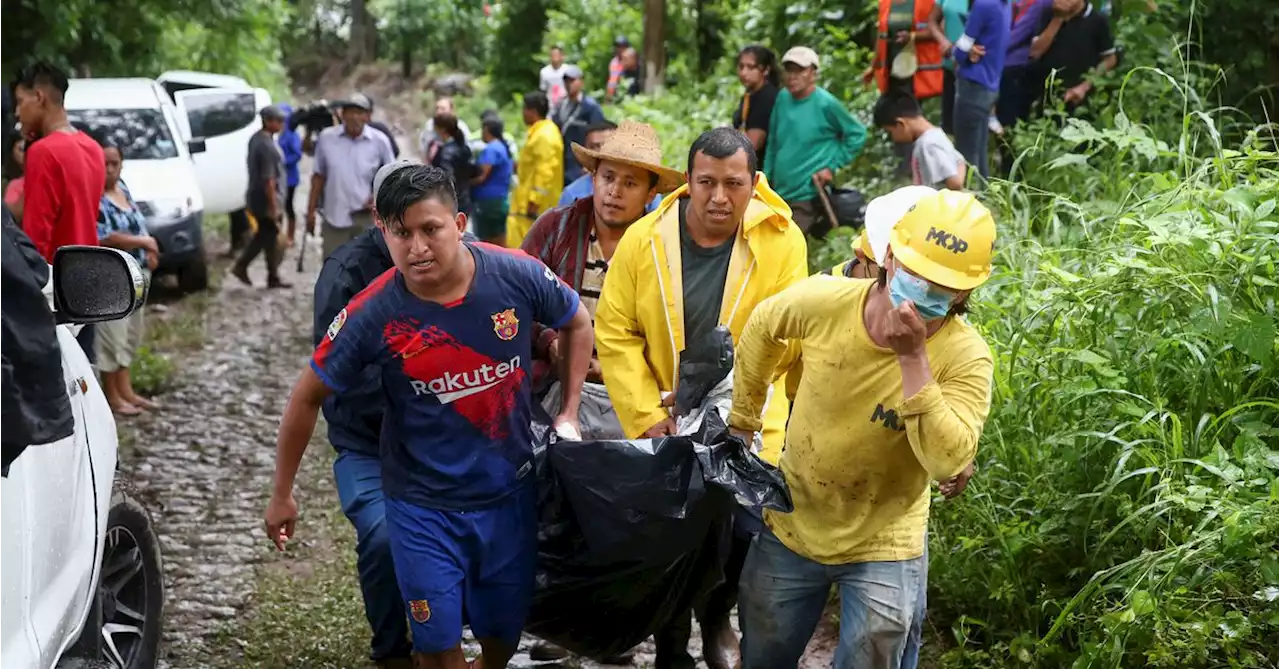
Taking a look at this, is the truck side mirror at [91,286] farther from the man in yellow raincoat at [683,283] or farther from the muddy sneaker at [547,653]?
the muddy sneaker at [547,653]

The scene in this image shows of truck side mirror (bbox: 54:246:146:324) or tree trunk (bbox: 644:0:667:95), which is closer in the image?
truck side mirror (bbox: 54:246:146:324)

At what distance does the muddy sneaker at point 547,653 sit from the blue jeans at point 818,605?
1598 millimetres

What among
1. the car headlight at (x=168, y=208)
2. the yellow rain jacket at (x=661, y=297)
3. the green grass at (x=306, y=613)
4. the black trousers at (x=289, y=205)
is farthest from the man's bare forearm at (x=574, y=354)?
the black trousers at (x=289, y=205)

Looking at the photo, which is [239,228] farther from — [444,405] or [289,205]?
[444,405]

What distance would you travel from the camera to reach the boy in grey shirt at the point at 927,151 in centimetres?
826

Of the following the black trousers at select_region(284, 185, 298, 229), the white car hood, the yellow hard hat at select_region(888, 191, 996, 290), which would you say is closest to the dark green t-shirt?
the yellow hard hat at select_region(888, 191, 996, 290)

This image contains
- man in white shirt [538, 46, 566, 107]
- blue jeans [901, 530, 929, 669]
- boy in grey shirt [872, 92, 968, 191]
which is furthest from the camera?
man in white shirt [538, 46, 566, 107]

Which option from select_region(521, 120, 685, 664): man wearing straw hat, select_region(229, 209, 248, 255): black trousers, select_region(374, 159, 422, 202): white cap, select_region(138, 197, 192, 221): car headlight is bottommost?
select_region(229, 209, 248, 255): black trousers

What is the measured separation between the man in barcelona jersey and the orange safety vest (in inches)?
267

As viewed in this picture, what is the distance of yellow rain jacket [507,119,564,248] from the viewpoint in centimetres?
1238

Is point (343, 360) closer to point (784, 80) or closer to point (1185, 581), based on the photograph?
point (1185, 581)

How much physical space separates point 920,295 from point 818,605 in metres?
1.08

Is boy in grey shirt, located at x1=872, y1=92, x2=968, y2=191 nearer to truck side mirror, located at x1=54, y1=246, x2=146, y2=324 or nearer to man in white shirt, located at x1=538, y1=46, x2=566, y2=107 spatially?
truck side mirror, located at x1=54, y1=246, x2=146, y2=324

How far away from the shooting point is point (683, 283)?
15.8 ft
